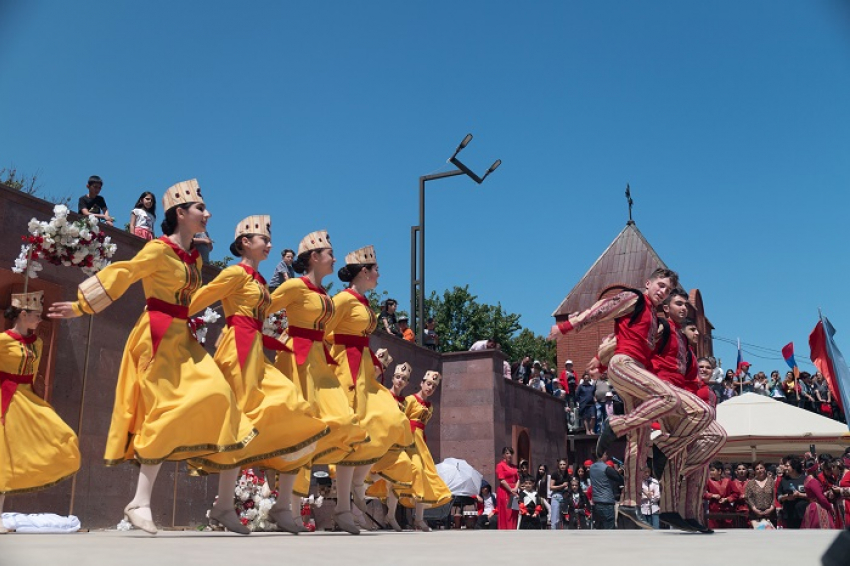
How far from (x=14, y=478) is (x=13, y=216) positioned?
Result: 3.40 m

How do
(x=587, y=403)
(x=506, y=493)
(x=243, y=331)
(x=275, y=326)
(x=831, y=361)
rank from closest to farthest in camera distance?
(x=243, y=331), (x=275, y=326), (x=831, y=361), (x=506, y=493), (x=587, y=403)

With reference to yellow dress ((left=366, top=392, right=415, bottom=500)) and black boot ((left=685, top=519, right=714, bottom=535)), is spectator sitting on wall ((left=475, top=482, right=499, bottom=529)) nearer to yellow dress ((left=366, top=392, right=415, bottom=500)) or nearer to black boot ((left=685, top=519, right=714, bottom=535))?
yellow dress ((left=366, top=392, right=415, bottom=500))

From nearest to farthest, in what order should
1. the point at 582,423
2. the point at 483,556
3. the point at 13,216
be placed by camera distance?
the point at 483,556, the point at 13,216, the point at 582,423

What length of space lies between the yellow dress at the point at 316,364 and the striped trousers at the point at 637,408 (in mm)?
2276

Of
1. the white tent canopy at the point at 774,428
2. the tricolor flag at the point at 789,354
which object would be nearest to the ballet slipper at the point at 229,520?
the white tent canopy at the point at 774,428

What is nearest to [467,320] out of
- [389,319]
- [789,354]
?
[789,354]

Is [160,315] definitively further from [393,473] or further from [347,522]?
[393,473]

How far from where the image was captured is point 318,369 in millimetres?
8414

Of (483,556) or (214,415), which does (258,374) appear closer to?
(214,415)

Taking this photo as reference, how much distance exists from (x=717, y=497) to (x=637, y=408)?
8.81m

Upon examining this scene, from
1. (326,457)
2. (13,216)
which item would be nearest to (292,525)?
(326,457)

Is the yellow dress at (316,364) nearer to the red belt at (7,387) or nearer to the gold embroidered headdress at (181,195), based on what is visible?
the gold embroidered headdress at (181,195)

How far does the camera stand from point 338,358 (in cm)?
898

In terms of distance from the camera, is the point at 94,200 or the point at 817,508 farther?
the point at 817,508
